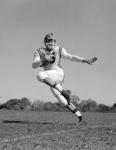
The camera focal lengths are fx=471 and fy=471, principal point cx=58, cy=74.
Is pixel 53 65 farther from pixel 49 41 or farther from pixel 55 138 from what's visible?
pixel 55 138

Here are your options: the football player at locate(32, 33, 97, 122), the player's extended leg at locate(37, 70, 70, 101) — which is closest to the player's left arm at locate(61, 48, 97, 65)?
the football player at locate(32, 33, 97, 122)

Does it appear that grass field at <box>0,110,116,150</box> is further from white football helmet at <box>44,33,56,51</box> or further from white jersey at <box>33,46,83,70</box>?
white football helmet at <box>44,33,56,51</box>

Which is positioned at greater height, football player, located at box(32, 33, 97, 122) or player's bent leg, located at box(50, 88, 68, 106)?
football player, located at box(32, 33, 97, 122)

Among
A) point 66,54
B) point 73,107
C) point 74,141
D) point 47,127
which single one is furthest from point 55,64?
point 74,141

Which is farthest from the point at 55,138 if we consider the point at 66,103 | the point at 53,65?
the point at 53,65

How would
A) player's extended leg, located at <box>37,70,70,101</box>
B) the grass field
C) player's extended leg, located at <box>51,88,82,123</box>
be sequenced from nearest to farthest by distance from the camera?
the grass field < player's extended leg, located at <box>37,70,70,101</box> < player's extended leg, located at <box>51,88,82,123</box>

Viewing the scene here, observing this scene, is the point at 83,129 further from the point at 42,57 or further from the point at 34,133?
the point at 42,57

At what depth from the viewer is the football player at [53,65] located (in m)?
9.30

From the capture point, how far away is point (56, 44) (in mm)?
9477

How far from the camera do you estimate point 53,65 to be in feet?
31.2

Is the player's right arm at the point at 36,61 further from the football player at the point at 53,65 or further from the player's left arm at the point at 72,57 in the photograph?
the player's left arm at the point at 72,57

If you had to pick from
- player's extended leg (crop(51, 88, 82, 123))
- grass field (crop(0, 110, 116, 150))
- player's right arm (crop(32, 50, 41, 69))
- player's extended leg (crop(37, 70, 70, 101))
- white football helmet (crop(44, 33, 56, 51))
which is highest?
white football helmet (crop(44, 33, 56, 51))

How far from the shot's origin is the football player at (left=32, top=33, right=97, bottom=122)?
9.30 meters

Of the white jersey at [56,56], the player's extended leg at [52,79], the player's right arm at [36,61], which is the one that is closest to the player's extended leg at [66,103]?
the player's extended leg at [52,79]
